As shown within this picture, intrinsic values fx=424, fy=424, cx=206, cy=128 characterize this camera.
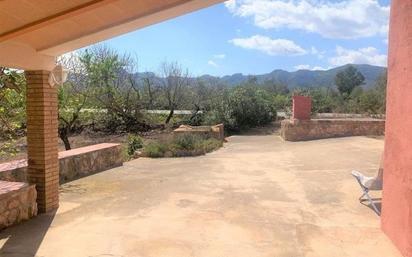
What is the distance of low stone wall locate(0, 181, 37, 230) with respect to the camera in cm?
584

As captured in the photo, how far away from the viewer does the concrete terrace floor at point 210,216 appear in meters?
5.16

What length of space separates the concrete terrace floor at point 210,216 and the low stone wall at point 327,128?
589 centimetres

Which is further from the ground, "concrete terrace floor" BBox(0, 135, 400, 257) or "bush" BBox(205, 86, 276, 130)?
"bush" BBox(205, 86, 276, 130)

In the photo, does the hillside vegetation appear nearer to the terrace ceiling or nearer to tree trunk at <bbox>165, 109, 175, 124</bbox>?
tree trunk at <bbox>165, 109, 175, 124</bbox>

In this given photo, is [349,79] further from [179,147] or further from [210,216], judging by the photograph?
[210,216]

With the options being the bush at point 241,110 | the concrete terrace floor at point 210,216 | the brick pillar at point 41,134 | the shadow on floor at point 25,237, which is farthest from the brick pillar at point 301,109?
the shadow on floor at point 25,237

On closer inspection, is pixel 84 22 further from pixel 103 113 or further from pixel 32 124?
pixel 103 113

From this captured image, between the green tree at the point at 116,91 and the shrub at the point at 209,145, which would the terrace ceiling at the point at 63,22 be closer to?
the shrub at the point at 209,145

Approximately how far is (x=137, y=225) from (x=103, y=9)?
9.85 ft

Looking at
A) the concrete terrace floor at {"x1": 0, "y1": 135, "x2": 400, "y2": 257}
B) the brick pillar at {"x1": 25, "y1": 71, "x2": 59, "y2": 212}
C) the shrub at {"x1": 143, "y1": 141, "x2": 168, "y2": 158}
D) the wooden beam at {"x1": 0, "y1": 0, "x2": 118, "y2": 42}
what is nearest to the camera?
the wooden beam at {"x1": 0, "y1": 0, "x2": 118, "y2": 42}

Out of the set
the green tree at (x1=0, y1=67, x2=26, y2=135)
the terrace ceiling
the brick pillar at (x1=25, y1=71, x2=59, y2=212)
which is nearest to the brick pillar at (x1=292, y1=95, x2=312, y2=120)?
the green tree at (x1=0, y1=67, x2=26, y2=135)

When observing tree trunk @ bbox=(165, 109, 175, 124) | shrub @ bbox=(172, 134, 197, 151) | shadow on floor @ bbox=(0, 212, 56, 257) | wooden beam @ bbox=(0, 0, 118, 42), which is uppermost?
wooden beam @ bbox=(0, 0, 118, 42)

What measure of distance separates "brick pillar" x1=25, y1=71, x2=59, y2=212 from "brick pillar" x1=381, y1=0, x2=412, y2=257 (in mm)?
5034

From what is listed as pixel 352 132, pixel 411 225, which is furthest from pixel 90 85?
pixel 411 225
